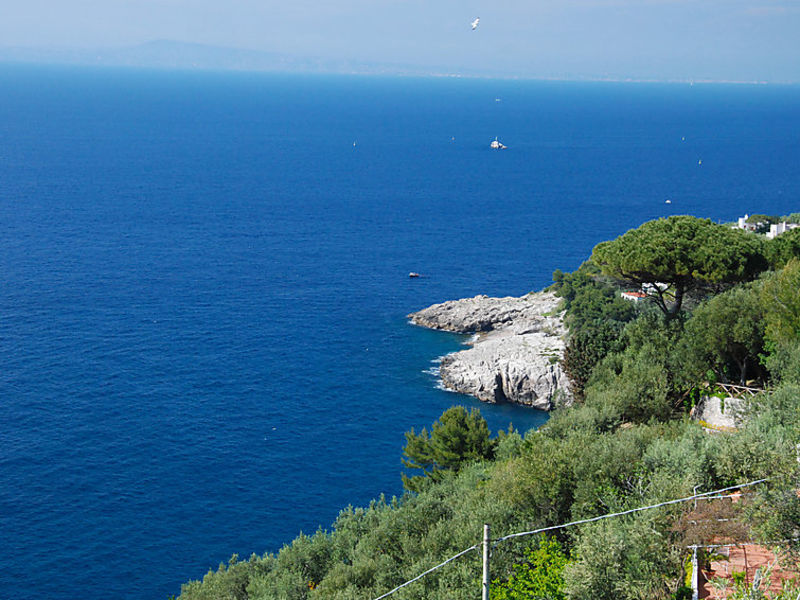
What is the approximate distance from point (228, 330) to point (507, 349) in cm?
2516

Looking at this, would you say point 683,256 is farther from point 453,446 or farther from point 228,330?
point 228,330

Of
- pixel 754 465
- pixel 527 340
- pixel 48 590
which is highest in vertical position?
pixel 754 465

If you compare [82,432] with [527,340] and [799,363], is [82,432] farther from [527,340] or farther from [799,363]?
[799,363]

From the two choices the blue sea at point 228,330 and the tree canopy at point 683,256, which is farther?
the blue sea at point 228,330

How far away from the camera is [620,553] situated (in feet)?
51.9

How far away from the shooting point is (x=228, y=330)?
6988cm

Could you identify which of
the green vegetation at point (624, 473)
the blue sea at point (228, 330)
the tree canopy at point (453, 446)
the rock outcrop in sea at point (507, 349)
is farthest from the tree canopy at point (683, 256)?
the blue sea at point (228, 330)

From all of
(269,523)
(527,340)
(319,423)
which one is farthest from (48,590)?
(527,340)

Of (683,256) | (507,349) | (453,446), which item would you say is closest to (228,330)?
(507,349)

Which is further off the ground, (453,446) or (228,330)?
(453,446)

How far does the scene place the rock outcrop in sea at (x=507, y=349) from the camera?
186ft

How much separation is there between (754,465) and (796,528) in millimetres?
3527

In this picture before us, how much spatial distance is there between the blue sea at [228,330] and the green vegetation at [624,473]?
12175mm

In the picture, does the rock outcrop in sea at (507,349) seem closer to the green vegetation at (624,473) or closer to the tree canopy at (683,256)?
the green vegetation at (624,473)
